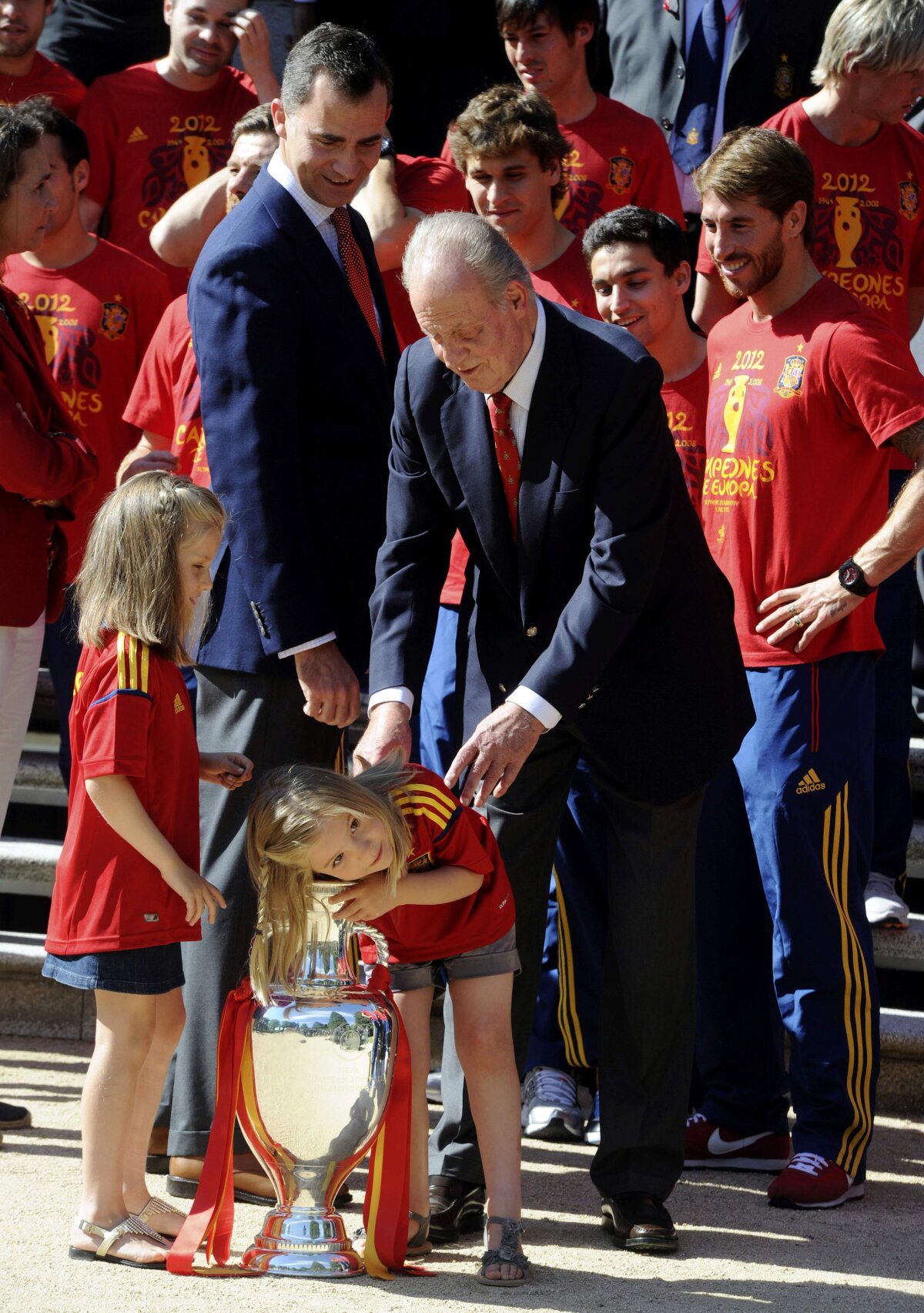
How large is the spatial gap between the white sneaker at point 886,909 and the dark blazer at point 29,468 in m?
2.05

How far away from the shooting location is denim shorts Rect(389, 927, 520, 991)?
294 cm

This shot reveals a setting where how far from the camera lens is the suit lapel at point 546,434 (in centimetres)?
294

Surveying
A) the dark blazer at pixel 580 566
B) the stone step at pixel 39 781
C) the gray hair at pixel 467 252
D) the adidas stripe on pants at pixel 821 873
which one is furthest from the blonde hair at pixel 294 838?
the stone step at pixel 39 781

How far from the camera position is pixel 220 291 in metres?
3.23

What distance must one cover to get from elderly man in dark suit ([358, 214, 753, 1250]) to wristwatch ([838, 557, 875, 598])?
351mm

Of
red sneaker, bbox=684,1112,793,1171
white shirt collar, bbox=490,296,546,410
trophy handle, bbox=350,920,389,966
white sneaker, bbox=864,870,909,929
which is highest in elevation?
white shirt collar, bbox=490,296,546,410

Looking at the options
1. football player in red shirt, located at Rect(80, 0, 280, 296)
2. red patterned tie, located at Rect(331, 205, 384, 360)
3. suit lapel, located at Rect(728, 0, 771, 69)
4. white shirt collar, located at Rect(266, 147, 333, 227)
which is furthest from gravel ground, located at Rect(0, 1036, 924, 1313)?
suit lapel, located at Rect(728, 0, 771, 69)

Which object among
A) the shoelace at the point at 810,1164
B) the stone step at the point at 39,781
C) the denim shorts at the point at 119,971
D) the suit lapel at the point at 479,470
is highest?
the suit lapel at the point at 479,470

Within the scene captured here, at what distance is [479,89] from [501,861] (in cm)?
358

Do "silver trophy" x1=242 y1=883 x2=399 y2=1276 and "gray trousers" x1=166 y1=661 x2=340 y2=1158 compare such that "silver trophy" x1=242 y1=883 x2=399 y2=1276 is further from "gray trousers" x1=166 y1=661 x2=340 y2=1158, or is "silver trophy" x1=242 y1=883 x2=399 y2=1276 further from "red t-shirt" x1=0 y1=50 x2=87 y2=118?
"red t-shirt" x1=0 y1=50 x2=87 y2=118

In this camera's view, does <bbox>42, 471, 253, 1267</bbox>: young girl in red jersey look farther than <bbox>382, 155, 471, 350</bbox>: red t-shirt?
No

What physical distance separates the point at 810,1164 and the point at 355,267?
1.98 metres

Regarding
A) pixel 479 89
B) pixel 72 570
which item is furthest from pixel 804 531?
pixel 479 89

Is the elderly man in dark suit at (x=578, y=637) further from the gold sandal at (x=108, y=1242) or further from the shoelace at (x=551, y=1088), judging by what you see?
the shoelace at (x=551, y=1088)
